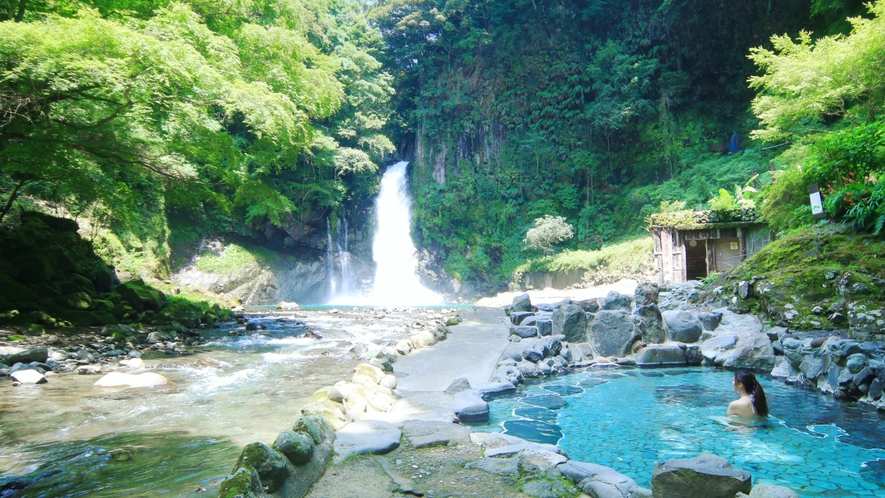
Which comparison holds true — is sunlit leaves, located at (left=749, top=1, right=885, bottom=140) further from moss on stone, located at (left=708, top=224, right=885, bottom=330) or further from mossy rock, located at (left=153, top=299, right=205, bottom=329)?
mossy rock, located at (left=153, top=299, right=205, bottom=329)

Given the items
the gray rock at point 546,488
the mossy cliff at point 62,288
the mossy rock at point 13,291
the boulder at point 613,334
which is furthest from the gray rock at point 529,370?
the mossy rock at point 13,291

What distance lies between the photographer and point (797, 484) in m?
3.16

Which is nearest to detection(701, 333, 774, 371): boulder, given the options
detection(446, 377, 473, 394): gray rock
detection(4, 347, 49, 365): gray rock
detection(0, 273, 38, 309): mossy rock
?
detection(446, 377, 473, 394): gray rock

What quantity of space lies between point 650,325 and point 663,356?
65cm

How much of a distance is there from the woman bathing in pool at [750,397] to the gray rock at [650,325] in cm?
313

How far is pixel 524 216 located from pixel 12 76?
79.0 ft

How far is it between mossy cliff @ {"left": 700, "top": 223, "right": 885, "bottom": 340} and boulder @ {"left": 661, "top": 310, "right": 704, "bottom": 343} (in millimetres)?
961

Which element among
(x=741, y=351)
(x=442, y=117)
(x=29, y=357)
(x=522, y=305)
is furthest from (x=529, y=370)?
(x=442, y=117)

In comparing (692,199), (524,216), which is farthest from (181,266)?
(692,199)

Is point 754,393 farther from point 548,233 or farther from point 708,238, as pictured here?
point 548,233

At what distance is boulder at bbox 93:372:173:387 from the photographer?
5633mm

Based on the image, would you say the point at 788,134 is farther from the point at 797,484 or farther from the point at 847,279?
the point at 797,484

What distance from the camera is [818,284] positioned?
6.98m

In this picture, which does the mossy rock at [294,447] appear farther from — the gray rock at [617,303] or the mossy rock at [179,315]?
the mossy rock at [179,315]
